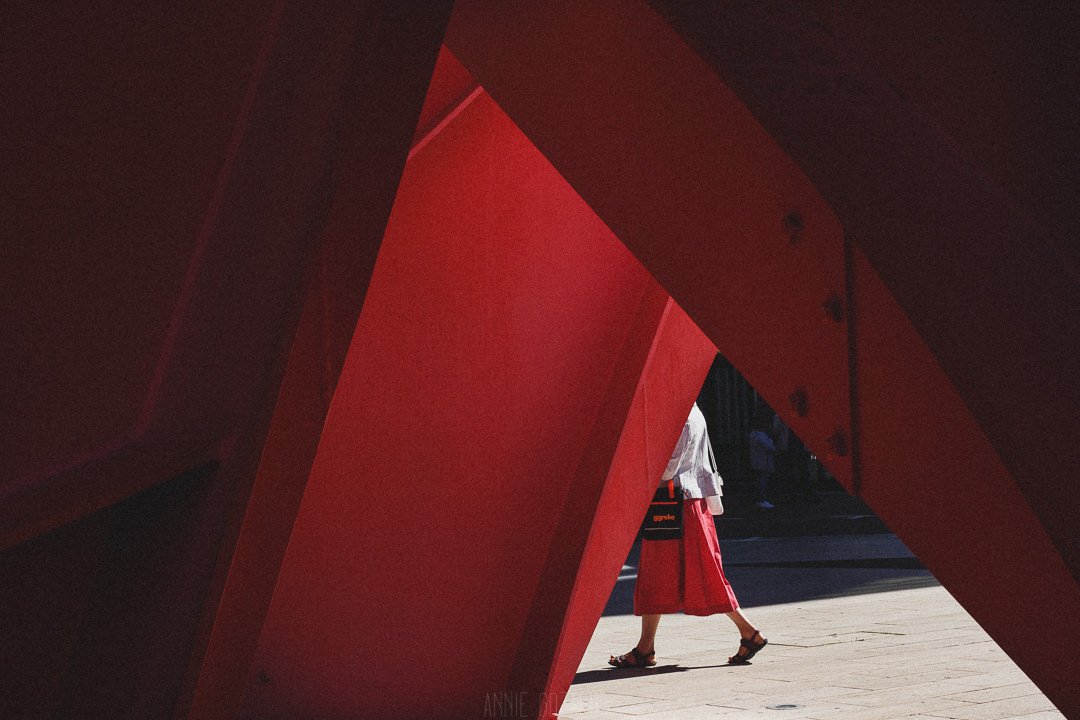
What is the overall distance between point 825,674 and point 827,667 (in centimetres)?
24

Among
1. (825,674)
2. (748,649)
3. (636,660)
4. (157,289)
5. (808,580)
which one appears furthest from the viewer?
(808,580)

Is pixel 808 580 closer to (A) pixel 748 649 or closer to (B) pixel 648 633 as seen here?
(A) pixel 748 649

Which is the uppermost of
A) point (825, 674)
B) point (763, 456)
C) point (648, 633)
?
point (763, 456)

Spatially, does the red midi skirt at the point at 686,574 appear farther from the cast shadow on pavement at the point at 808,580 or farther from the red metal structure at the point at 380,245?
the red metal structure at the point at 380,245

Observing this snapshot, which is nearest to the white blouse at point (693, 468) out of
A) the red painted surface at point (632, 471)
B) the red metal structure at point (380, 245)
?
the red painted surface at point (632, 471)

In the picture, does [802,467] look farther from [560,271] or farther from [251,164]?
[251,164]

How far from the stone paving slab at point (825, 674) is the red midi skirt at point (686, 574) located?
14.4 inches

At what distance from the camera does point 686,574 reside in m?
7.38

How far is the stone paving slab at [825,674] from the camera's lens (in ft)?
18.6

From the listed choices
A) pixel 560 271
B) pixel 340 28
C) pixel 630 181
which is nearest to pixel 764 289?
pixel 630 181

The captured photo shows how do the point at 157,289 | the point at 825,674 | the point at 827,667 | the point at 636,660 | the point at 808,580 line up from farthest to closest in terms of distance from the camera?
the point at 808,580
the point at 636,660
the point at 827,667
the point at 825,674
the point at 157,289

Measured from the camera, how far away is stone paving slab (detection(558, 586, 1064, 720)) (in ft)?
18.6

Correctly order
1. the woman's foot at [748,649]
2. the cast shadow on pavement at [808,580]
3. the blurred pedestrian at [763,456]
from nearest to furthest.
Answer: the woman's foot at [748,649] → the cast shadow on pavement at [808,580] → the blurred pedestrian at [763,456]

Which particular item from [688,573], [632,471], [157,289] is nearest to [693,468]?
[688,573]
